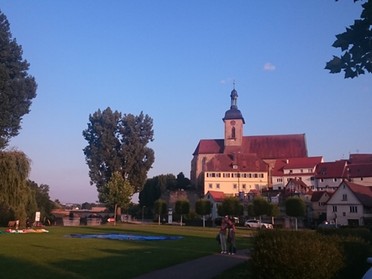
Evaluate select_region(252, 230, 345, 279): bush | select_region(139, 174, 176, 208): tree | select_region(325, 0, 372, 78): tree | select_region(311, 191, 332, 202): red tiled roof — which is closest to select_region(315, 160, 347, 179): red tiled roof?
select_region(311, 191, 332, 202): red tiled roof

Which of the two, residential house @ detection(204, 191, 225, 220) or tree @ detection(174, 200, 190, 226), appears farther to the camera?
residential house @ detection(204, 191, 225, 220)

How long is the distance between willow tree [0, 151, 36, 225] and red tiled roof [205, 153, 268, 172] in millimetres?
78960

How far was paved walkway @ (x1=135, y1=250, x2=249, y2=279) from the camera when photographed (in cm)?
1542

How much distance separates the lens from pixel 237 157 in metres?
119

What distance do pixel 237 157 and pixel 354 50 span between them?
113 m

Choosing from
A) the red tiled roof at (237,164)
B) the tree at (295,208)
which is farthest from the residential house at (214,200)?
the tree at (295,208)

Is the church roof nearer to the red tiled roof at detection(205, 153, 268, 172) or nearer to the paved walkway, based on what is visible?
the red tiled roof at detection(205, 153, 268, 172)

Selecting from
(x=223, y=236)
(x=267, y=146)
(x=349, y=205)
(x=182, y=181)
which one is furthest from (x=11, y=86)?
(x=267, y=146)

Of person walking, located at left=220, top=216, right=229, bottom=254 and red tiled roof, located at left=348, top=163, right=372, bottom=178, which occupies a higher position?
red tiled roof, located at left=348, top=163, right=372, bottom=178

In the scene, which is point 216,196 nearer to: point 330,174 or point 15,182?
point 330,174

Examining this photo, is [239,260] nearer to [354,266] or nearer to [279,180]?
[354,266]

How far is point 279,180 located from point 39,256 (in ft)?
345

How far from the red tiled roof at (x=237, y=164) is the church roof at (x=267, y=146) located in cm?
768

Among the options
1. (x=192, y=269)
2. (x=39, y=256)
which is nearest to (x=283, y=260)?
(x=192, y=269)
